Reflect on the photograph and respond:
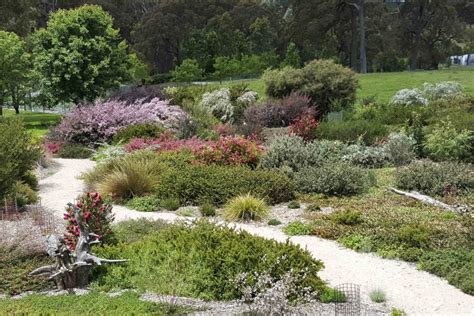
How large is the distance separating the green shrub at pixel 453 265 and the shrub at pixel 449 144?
694cm

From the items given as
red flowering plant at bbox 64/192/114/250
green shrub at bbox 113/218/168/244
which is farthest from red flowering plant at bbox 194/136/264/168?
red flowering plant at bbox 64/192/114/250

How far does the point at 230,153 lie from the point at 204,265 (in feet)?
22.4

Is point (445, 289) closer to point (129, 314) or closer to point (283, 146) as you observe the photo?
point (129, 314)

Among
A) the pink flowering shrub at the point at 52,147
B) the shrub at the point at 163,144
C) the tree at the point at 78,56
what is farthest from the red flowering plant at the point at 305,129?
the tree at the point at 78,56

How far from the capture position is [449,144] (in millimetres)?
14539

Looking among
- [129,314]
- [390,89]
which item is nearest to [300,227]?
[129,314]

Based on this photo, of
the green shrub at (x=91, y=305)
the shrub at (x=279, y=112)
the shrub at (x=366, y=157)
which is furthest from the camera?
the shrub at (x=279, y=112)

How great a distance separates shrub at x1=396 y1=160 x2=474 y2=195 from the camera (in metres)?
11.6

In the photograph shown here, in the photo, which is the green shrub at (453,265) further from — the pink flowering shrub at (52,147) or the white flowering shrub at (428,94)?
the white flowering shrub at (428,94)

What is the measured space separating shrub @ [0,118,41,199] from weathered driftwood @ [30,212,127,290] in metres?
4.00

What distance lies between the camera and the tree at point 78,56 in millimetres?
23547

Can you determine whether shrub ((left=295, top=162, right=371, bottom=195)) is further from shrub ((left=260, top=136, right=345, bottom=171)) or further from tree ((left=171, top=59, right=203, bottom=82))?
tree ((left=171, top=59, right=203, bottom=82))

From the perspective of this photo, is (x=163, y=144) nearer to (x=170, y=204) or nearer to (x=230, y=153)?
(x=230, y=153)

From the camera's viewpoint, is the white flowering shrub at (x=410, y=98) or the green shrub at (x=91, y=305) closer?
the green shrub at (x=91, y=305)
